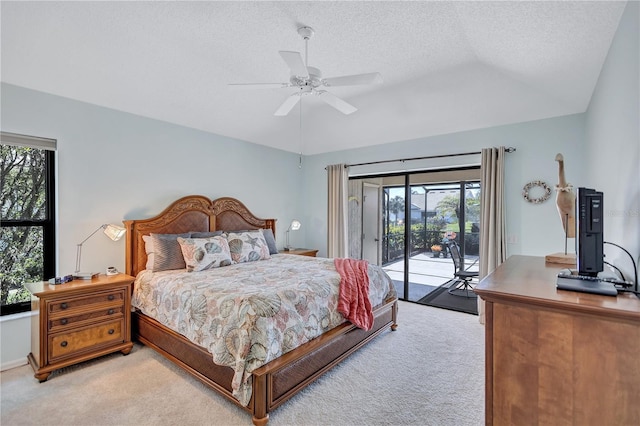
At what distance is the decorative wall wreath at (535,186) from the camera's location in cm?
370

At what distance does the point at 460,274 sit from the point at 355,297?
241 cm

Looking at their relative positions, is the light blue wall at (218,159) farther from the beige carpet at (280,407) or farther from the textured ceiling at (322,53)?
the beige carpet at (280,407)

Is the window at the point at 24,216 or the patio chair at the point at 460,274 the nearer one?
the window at the point at 24,216

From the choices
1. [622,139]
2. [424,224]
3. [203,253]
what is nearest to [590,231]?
[622,139]

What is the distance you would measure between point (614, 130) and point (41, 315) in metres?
4.61

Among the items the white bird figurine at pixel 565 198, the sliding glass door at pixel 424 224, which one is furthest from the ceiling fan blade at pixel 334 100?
the sliding glass door at pixel 424 224

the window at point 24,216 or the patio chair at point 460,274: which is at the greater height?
the window at point 24,216

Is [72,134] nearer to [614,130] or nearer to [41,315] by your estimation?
[41,315]

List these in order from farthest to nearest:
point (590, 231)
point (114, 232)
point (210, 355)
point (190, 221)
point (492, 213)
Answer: point (190, 221) → point (492, 213) → point (114, 232) → point (210, 355) → point (590, 231)

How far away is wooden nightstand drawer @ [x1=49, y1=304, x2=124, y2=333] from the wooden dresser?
10.5ft

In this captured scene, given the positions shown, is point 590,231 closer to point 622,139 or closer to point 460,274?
point 622,139

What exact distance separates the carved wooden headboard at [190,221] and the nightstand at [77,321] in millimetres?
450

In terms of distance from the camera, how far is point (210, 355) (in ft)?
7.61

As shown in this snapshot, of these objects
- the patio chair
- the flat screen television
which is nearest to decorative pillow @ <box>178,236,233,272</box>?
the flat screen television
